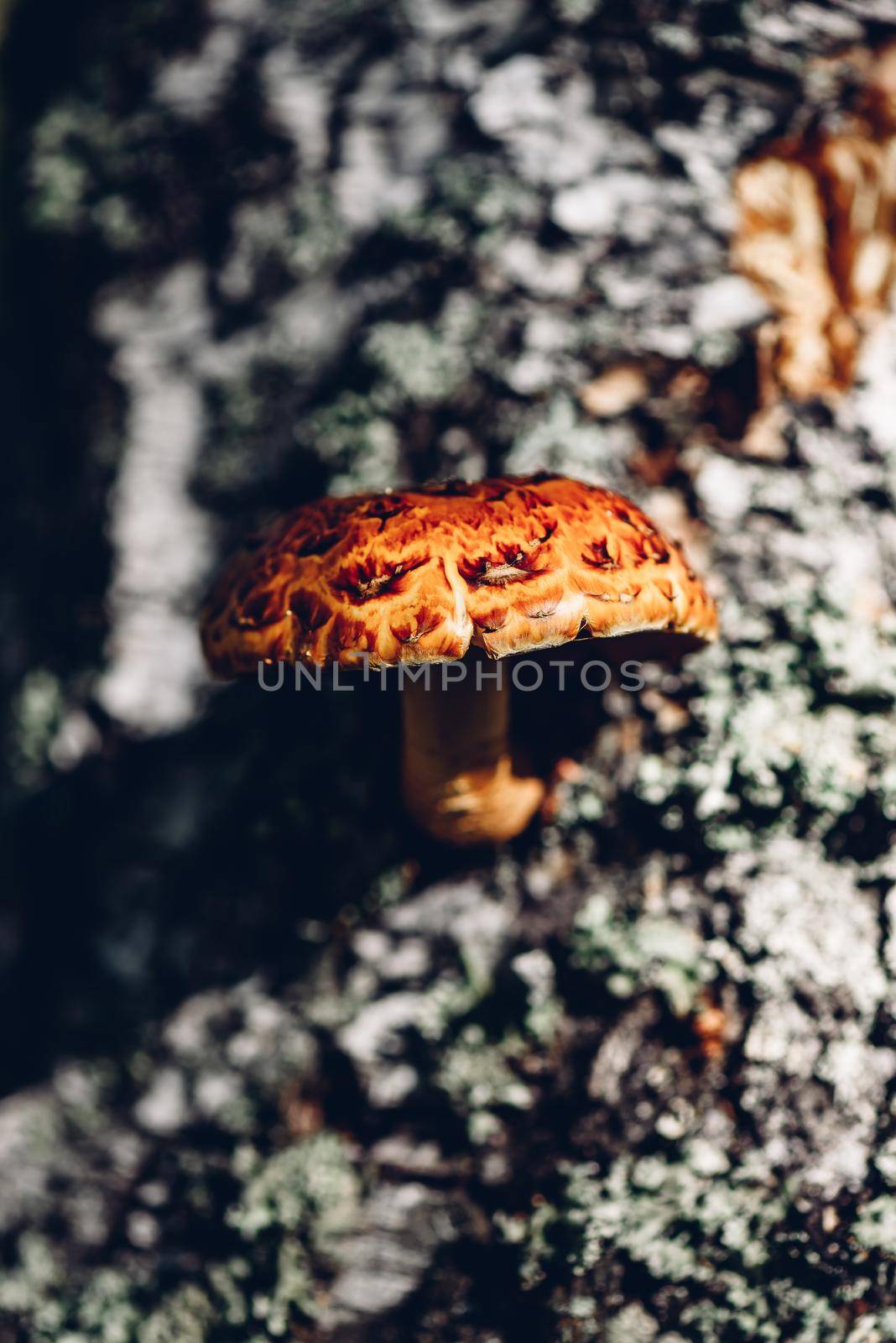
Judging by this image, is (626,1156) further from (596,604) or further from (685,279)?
(685,279)

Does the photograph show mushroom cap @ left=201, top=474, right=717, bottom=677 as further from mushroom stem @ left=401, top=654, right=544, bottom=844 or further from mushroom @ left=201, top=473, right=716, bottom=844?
mushroom stem @ left=401, top=654, right=544, bottom=844

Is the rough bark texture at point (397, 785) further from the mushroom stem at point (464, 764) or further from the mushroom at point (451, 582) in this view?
the mushroom at point (451, 582)

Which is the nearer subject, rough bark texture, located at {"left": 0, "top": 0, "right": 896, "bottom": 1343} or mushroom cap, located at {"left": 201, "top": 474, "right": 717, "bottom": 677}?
mushroom cap, located at {"left": 201, "top": 474, "right": 717, "bottom": 677}

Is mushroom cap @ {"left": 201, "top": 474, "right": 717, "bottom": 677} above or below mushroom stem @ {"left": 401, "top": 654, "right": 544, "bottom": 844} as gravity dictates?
above

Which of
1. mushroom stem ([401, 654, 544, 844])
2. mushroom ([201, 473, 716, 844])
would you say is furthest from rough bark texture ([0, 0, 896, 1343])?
mushroom ([201, 473, 716, 844])

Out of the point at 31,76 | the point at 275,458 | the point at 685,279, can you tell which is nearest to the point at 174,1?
the point at 31,76

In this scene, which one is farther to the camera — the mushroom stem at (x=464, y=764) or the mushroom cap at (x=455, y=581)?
the mushroom stem at (x=464, y=764)

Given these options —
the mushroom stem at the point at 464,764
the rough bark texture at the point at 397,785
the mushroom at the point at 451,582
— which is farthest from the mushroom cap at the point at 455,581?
the rough bark texture at the point at 397,785
